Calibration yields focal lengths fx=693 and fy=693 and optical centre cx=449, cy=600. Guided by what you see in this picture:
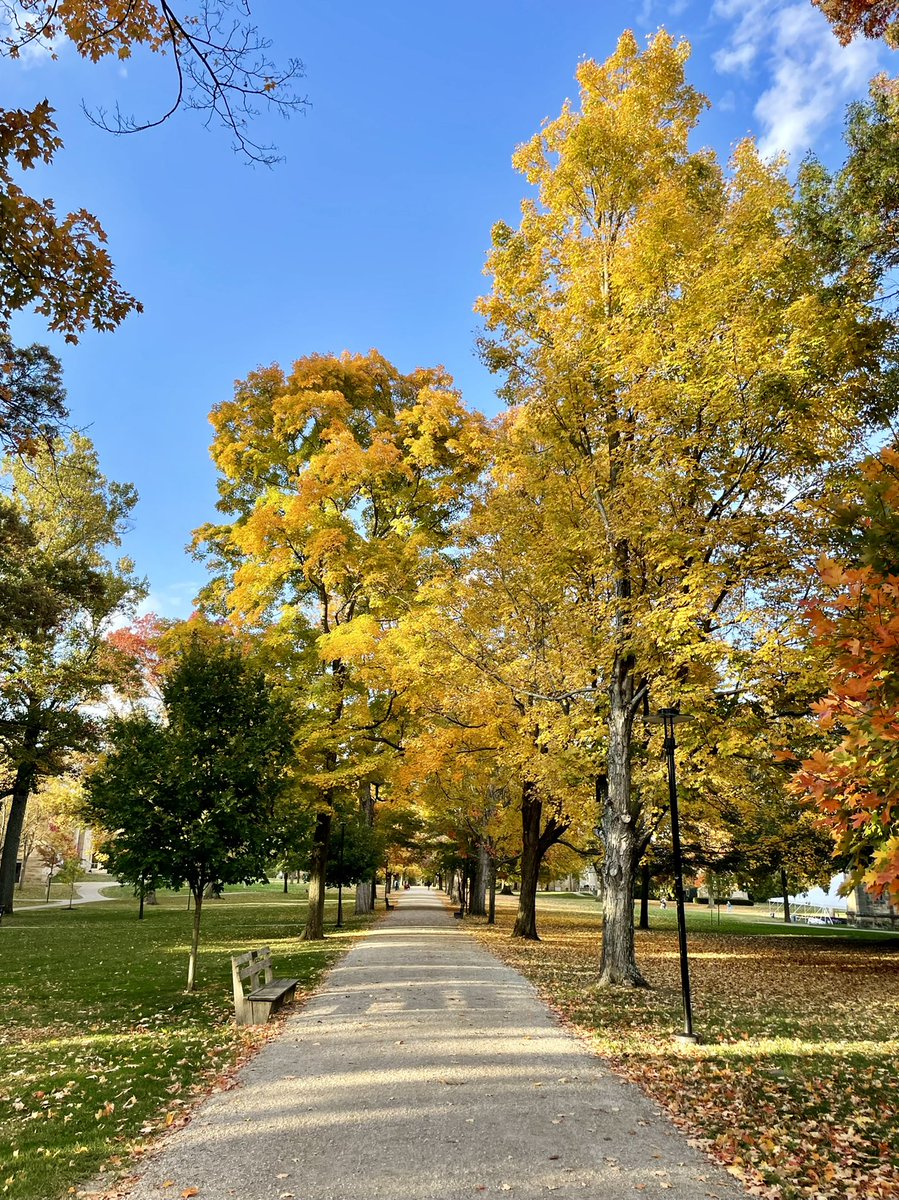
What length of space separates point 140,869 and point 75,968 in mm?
5962

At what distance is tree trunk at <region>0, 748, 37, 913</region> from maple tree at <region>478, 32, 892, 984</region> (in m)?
20.9

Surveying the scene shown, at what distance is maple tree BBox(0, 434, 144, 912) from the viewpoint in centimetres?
2222

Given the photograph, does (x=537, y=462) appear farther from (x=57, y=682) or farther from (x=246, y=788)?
(x=57, y=682)

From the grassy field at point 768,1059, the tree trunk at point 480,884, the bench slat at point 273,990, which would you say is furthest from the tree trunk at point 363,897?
the bench slat at point 273,990

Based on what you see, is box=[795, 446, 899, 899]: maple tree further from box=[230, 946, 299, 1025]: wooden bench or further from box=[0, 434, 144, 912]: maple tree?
box=[0, 434, 144, 912]: maple tree

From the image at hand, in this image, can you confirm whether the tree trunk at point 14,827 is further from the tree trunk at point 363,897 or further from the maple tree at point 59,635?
the tree trunk at point 363,897

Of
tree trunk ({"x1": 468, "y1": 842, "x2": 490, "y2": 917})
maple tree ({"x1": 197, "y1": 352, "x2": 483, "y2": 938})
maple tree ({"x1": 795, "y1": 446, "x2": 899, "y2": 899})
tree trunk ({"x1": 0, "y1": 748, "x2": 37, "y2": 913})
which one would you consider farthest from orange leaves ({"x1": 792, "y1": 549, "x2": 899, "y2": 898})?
tree trunk ({"x1": 0, "y1": 748, "x2": 37, "y2": 913})

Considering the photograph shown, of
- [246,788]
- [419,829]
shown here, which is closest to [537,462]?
[246,788]

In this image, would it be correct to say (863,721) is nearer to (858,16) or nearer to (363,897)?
(858,16)

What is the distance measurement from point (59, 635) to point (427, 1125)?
26.7m

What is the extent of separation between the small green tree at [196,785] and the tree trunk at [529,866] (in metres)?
11.5

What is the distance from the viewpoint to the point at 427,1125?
5398mm

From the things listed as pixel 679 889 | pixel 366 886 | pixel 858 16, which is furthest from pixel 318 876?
pixel 858 16

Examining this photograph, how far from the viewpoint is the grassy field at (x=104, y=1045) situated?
16.6 ft
